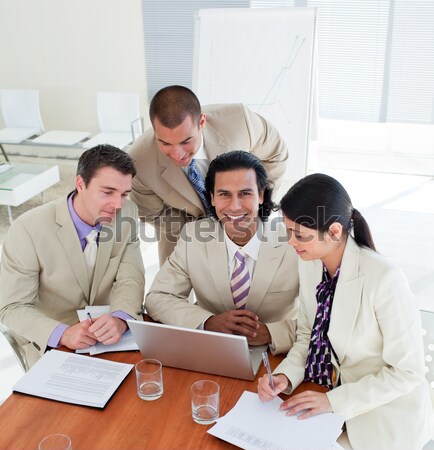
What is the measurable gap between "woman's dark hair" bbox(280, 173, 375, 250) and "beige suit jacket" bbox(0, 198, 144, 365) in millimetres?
722

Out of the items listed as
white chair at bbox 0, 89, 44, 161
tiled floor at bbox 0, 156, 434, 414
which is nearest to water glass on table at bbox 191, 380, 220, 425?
tiled floor at bbox 0, 156, 434, 414

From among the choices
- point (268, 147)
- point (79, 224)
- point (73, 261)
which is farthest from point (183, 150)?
point (268, 147)

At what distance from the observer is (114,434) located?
1503 millimetres

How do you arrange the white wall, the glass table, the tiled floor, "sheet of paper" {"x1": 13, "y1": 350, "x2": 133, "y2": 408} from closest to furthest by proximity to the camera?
"sheet of paper" {"x1": 13, "y1": 350, "x2": 133, "y2": 408}
the tiled floor
the glass table
the white wall

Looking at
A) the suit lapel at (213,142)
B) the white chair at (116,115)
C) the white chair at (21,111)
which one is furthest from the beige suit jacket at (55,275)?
the white chair at (21,111)

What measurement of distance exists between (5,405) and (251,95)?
3149 millimetres

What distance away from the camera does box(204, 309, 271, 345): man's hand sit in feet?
6.10

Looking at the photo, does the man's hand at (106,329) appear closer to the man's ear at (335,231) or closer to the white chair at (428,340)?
the man's ear at (335,231)

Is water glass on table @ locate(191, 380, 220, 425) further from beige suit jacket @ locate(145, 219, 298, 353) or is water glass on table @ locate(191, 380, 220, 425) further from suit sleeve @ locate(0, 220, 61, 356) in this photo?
suit sleeve @ locate(0, 220, 61, 356)

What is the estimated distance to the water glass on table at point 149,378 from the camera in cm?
164

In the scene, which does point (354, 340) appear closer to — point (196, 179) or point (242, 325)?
point (242, 325)

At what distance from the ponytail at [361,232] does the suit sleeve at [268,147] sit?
113cm

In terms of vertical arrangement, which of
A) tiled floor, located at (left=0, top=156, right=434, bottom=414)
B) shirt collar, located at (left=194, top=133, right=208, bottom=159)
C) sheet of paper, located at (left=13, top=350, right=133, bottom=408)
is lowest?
tiled floor, located at (left=0, top=156, right=434, bottom=414)

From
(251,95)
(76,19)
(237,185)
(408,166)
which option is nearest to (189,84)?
(76,19)
